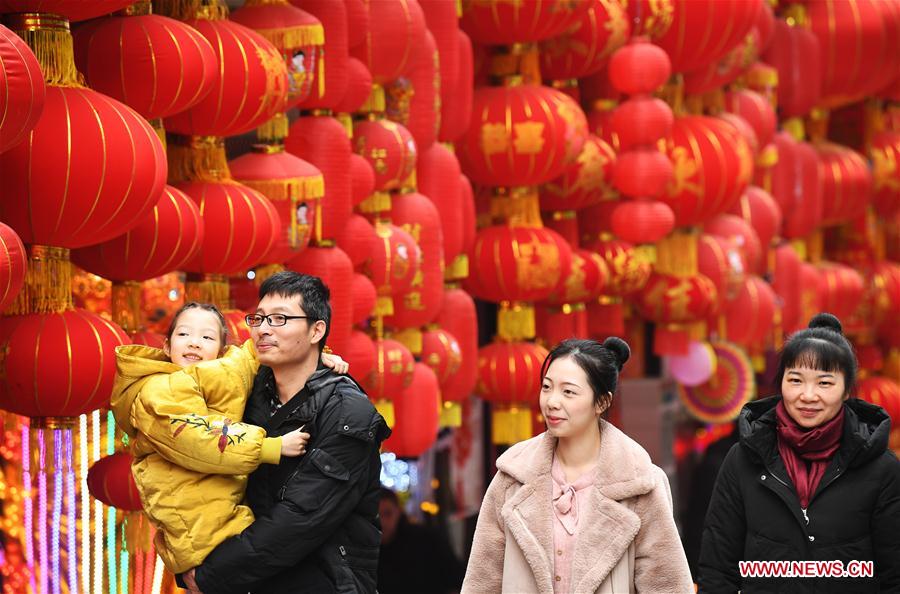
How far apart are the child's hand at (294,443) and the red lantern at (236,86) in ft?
4.75

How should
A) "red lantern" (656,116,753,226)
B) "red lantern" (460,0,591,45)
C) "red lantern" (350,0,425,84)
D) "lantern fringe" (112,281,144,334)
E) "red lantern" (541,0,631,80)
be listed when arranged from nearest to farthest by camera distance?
"lantern fringe" (112,281,144,334) → "red lantern" (350,0,425,84) → "red lantern" (460,0,591,45) → "red lantern" (541,0,631,80) → "red lantern" (656,116,753,226)

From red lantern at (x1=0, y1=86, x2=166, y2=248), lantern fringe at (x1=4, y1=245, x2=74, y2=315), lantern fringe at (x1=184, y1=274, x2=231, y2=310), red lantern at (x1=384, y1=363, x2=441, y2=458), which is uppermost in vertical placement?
red lantern at (x1=0, y1=86, x2=166, y2=248)

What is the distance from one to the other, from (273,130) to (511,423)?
2.09m

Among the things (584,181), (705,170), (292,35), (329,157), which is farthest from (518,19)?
(292,35)

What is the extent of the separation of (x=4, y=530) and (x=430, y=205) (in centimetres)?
178

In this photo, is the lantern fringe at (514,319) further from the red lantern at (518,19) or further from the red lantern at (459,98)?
the red lantern at (518,19)

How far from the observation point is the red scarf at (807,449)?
3311 mm

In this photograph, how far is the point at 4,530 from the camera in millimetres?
5000

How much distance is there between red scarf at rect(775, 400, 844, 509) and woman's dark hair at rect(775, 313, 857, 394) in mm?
80

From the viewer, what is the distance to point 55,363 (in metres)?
3.83

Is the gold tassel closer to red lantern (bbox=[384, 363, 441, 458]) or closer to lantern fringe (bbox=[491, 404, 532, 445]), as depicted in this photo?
red lantern (bbox=[384, 363, 441, 458])

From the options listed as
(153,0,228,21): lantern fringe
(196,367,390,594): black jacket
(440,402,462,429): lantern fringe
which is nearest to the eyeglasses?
(196,367,390,594): black jacket

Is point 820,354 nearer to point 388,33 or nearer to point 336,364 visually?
point 336,364

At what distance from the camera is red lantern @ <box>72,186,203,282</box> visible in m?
4.15
